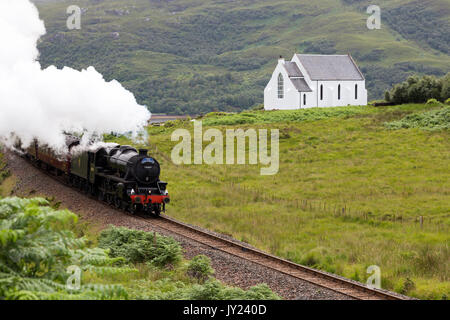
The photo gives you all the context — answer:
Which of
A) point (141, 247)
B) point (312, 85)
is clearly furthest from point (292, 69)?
point (141, 247)

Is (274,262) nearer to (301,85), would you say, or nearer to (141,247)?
(141,247)

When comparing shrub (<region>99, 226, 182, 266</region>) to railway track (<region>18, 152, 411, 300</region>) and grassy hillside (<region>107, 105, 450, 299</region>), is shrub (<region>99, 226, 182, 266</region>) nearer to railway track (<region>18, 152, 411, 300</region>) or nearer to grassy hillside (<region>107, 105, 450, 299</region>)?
railway track (<region>18, 152, 411, 300</region>)

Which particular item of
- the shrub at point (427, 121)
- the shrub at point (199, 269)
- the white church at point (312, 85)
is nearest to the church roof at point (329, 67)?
the white church at point (312, 85)

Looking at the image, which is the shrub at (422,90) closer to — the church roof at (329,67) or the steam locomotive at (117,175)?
the church roof at (329,67)

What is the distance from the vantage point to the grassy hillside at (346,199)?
1873 cm

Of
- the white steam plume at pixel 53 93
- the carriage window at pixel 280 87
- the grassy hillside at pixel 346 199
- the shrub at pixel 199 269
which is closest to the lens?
the shrub at pixel 199 269

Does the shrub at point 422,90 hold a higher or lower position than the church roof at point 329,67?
lower

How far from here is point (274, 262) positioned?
1798 centimetres

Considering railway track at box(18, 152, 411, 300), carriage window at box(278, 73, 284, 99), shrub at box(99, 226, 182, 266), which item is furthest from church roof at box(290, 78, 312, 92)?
shrub at box(99, 226, 182, 266)

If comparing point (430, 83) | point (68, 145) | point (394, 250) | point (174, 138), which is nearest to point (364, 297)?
point (394, 250)

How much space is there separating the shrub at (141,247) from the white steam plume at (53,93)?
10.4 meters

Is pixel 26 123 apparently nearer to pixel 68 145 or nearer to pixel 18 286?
pixel 68 145

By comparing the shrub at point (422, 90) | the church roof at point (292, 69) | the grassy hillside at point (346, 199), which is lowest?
the grassy hillside at point (346, 199)
